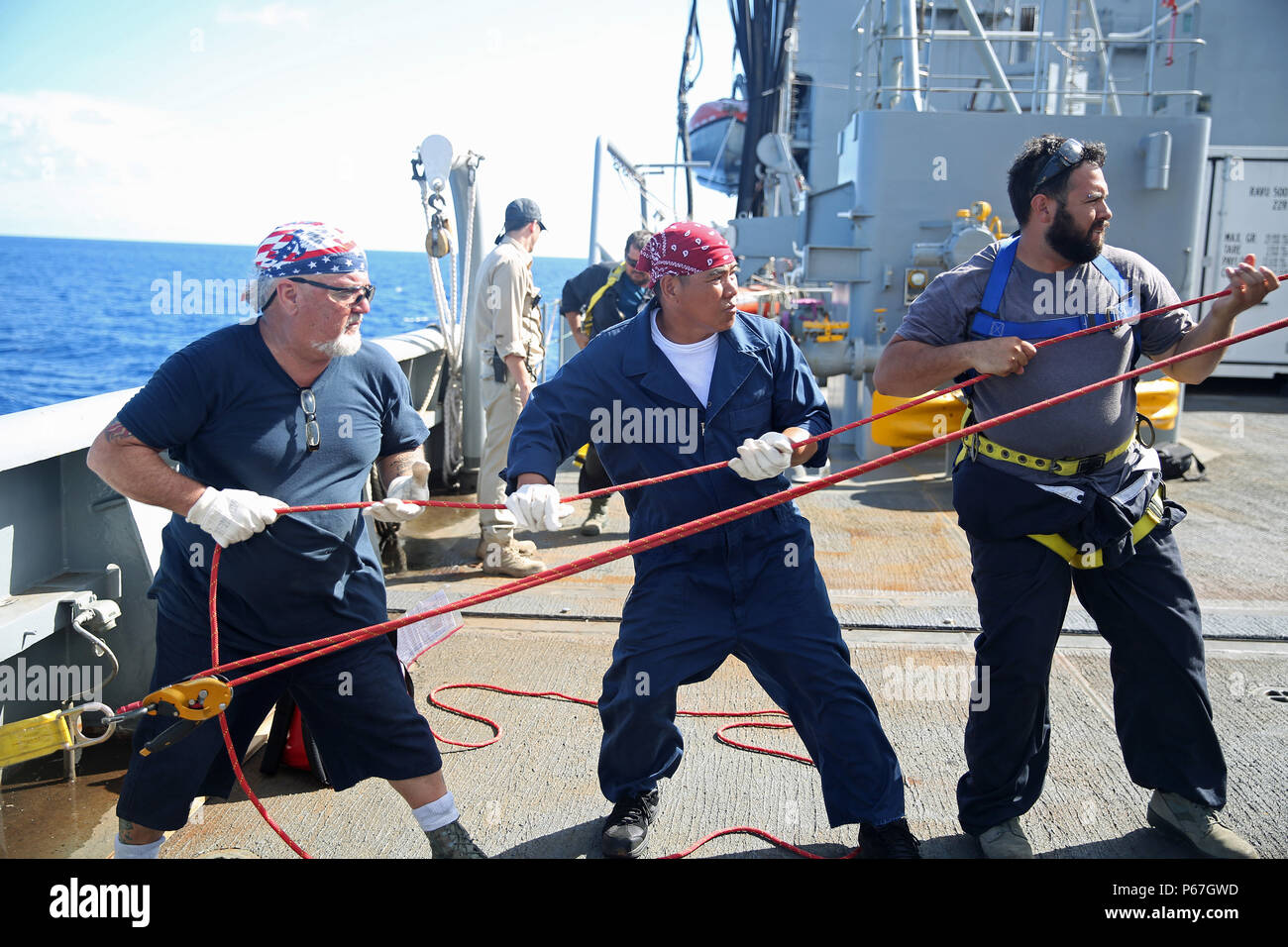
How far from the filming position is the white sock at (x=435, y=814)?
2846 millimetres

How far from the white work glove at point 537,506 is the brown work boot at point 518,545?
10.1 feet

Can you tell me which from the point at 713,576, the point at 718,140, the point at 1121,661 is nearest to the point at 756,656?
the point at 713,576

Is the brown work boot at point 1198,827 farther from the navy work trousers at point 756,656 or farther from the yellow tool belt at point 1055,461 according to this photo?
the yellow tool belt at point 1055,461

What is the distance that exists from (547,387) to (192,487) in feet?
3.28

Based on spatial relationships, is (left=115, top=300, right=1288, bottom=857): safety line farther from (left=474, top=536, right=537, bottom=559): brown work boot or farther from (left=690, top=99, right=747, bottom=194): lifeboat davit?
(left=690, top=99, right=747, bottom=194): lifeboat davit

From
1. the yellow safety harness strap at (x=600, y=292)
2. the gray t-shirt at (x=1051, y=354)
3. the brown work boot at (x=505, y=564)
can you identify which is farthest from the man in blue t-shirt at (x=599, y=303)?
the gray t-shirt at (x=1051, y=354)

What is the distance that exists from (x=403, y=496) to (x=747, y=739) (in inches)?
65.2

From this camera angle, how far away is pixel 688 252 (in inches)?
118

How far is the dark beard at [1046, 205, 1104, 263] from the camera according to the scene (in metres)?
2.95

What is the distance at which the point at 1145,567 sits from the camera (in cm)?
300

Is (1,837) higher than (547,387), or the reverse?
(547,387)
